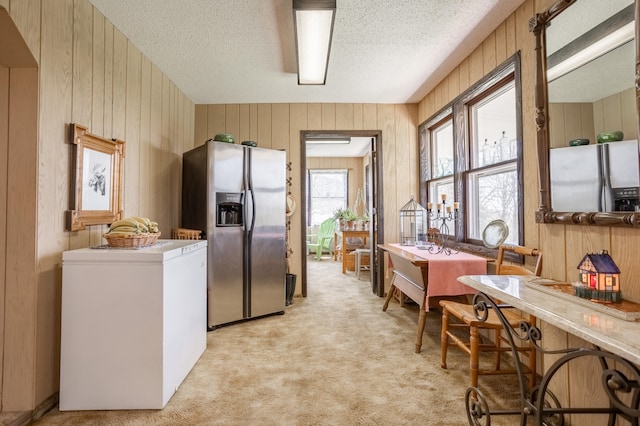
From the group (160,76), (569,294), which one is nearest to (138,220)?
(160,76)

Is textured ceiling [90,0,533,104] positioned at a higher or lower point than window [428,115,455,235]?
higher

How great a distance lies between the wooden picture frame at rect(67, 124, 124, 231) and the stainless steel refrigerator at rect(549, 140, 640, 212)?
286 cm

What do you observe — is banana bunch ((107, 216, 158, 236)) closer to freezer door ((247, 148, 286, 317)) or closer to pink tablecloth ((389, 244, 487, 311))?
freezer door ((247, 148, 286, 317))

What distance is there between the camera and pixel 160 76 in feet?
10.2

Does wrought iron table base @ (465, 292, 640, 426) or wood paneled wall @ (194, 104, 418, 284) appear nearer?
wrought iron table base @ (465, 292, 640, 426)

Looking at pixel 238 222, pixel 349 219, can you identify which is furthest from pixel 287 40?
pixel 349 219

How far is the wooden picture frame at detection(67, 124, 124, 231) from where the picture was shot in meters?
1.96

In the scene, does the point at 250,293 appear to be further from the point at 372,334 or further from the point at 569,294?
the point at 569,294

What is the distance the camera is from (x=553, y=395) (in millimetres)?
1606

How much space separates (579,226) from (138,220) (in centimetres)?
262

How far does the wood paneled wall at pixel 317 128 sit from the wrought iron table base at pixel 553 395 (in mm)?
2572

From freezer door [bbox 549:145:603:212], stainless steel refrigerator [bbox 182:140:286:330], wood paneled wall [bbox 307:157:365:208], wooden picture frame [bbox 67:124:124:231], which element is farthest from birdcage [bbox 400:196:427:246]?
wood paneled wall [bbox 307:157:365:208]

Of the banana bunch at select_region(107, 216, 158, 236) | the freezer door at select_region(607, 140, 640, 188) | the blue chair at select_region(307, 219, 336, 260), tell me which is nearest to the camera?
the freezer door at select_region(607, 140, 640, 188)

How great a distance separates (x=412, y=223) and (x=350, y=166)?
4.43 metres
